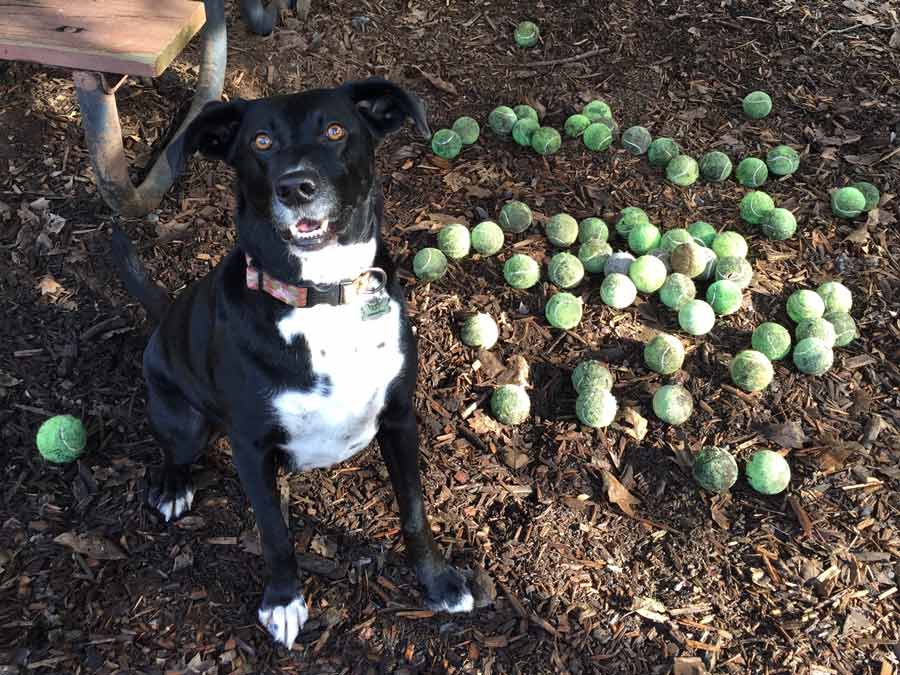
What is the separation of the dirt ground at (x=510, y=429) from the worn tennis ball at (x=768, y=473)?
3.0 inches

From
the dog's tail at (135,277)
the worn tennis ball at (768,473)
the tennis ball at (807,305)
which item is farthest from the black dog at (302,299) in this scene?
the tennis ball at (807,305)

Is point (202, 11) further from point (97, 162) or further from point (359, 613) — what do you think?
point (359, 613)

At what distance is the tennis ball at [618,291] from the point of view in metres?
4.18

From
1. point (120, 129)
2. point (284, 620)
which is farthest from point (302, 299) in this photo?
point (120, 129)

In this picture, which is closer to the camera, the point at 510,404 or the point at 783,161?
the point at 510,404

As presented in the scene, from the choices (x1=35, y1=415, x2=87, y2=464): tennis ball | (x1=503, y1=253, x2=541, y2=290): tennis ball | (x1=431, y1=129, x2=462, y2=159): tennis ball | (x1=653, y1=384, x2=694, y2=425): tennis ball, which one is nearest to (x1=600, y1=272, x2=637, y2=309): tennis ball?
(x1=503, y1=253, x2=541, y2=290): tennis ball

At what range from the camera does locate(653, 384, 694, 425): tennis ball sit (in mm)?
3785

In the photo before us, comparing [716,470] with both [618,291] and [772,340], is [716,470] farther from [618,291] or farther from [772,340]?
[618,291]

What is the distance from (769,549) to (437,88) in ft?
11.3

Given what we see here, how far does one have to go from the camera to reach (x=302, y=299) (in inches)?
109

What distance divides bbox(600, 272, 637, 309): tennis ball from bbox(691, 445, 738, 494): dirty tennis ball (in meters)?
0.91

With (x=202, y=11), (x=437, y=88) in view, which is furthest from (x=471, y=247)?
(x=202, y=11)

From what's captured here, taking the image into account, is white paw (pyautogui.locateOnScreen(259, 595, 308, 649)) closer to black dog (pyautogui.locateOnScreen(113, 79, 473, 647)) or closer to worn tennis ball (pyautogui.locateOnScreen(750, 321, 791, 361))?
black dog (pyautogui.locateOnScreen(113, 79, 473, 647))

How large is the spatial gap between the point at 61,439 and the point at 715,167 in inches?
147
